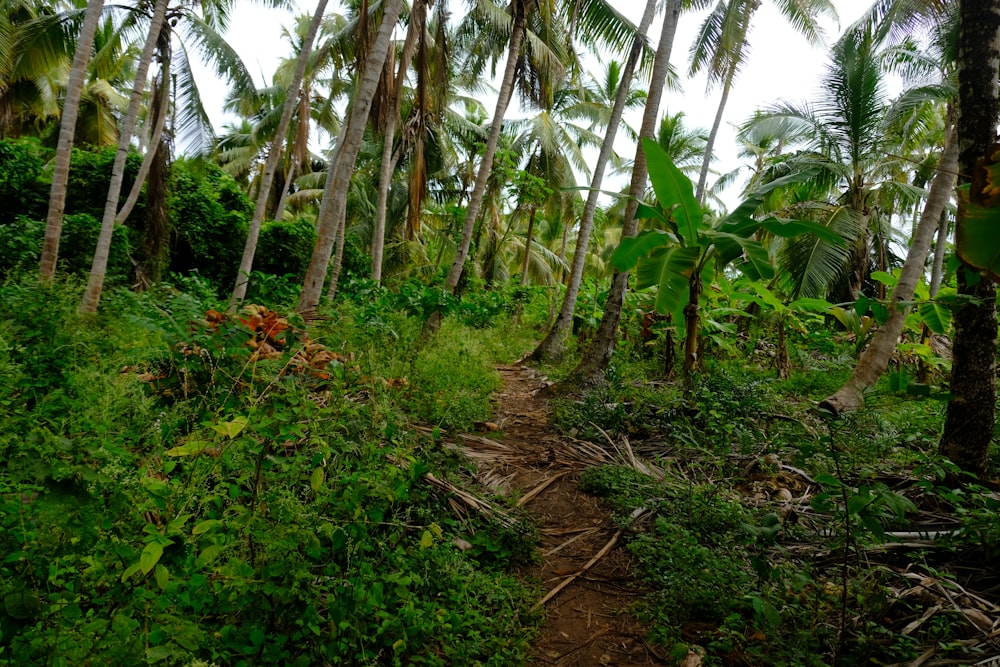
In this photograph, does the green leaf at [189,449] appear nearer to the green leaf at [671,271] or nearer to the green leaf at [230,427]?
the green leaf at [230,427]

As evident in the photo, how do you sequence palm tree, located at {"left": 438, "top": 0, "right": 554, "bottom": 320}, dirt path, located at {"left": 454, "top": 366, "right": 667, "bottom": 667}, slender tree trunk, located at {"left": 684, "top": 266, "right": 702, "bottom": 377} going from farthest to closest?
palm tree, located at {"left": 438, "top": 0, "right": 554, "bottom": 320}
slender tree trunk, located at {"left": 684, "top": 266, "right": 702, "bottom": 377}
dirt path, located at {"left": 454, "top": 366, "right": 667, "bottom": 667}

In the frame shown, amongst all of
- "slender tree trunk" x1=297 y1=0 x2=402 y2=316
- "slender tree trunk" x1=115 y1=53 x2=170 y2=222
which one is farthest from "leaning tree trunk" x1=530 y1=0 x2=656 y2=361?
"slender tree trunk" x1=115 y1=53 x2=170 y2=222

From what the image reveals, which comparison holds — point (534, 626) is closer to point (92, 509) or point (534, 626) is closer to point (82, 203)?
point (92, 509)

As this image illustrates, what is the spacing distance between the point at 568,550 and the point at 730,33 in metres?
12.0

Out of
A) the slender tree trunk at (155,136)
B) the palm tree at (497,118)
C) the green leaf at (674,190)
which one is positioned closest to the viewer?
the green leaf at (674,190)

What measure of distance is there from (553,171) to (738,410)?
12.8 meters

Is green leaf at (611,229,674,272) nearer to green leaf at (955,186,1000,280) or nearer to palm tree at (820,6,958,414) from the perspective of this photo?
palm tree at (820,6,958,414)

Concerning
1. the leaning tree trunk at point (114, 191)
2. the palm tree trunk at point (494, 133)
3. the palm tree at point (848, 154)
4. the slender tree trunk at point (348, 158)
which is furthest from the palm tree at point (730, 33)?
the leaning tree trunk at point (114, 191)

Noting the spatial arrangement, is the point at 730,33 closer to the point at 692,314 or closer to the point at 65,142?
the point at 692,314

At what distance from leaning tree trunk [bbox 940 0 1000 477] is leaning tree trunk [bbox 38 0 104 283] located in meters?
8.38

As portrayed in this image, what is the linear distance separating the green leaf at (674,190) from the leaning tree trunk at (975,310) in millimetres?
1867

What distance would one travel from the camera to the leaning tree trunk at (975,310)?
274cm

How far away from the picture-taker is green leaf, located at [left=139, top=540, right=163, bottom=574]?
1298 millimetres

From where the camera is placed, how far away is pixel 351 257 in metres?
13.6
